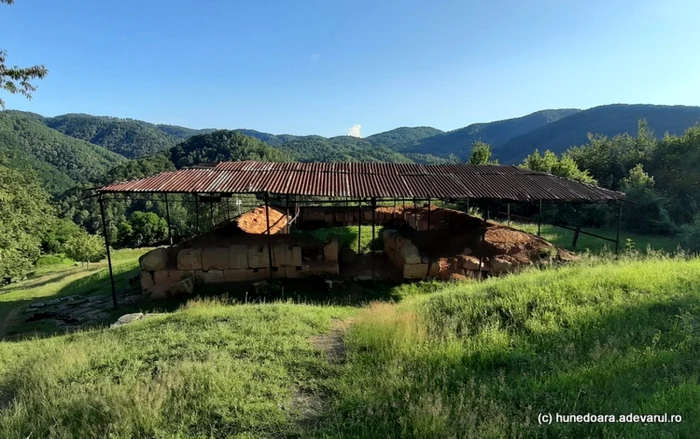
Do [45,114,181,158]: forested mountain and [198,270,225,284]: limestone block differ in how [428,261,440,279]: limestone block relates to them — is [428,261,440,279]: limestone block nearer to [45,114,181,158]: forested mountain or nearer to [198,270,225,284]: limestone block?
[198,270,225,284]: limestone block

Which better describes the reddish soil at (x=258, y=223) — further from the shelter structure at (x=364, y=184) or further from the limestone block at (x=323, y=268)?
the limestone block at (x=323, y=268)

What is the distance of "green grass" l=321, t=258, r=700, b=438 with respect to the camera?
3488 mm

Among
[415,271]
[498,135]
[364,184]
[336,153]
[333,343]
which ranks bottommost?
[415,271]

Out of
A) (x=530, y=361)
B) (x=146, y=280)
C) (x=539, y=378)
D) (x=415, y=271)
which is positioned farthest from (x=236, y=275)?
(x=539, y=378)

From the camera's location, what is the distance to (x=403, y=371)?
15.6 ft

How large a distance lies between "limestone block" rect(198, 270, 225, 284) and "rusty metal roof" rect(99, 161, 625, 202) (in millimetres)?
3002

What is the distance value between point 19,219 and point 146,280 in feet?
71.0

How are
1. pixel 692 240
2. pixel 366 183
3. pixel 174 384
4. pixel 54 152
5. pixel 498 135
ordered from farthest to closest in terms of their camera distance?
pixel 498 135, pixel 54 152, pixel 692 240, pixel 366 183, pixel 174 384

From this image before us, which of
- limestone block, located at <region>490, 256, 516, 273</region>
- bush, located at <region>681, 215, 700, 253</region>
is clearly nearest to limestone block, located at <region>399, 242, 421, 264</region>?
limestone block, located at <region>490, 256, 516, 273</region>

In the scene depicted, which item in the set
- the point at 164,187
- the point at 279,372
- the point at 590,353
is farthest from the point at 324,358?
the point at 164,187

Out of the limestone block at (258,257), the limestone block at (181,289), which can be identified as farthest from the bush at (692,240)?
the limestone block at (181,289)

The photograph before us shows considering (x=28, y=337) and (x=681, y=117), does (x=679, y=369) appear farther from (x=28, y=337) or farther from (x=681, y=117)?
(x=681, y=117)

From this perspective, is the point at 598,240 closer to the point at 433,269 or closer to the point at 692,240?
the point at 692,240

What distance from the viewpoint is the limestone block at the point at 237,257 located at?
12.8 meters
